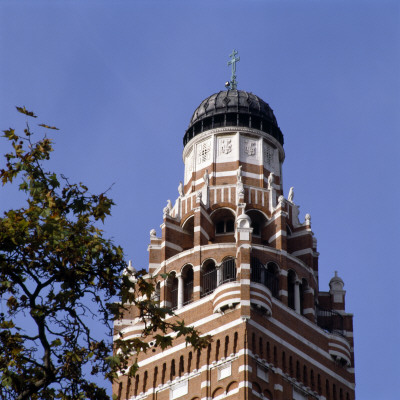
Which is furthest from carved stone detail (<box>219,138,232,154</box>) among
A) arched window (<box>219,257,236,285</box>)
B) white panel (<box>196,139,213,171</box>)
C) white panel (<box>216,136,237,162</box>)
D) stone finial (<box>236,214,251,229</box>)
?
arched window (<box>219,257,236,285</box>)

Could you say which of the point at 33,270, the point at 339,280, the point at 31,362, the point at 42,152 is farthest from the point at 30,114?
the point at 339,280

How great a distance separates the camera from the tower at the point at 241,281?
208ft

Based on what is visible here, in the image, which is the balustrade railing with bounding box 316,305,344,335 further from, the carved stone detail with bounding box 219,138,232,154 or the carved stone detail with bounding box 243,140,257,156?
the carved stone detail with bounding box 219,138,232,154

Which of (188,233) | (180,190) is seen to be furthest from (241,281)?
(180,190)

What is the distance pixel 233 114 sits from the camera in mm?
76938

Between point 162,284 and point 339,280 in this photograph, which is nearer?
point 162,284

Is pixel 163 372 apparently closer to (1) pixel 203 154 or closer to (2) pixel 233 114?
(1) pixel 203 154

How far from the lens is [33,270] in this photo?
80.1ft

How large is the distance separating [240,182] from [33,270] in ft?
159

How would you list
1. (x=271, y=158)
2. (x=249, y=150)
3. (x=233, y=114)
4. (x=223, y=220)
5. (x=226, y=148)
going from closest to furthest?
1. (x=223, y=220)
2. (x=226, y=148)
3. (x=249, y=150)
4. (x=233, y=114)
5. (x=271, y=158)

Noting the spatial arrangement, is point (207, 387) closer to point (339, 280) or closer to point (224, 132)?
point (339, 280)

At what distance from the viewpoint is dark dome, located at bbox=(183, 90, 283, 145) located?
76875 millimetres

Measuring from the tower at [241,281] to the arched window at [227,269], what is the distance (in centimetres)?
9

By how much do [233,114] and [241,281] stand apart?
1705 centimetres
